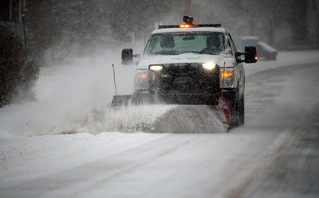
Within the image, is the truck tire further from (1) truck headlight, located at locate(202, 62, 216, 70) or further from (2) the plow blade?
(1) truck headlight, located at locate(202, 62, 216, 70)

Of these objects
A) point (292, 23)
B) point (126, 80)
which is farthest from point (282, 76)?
point (292, 23)

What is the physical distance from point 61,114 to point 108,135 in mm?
3716

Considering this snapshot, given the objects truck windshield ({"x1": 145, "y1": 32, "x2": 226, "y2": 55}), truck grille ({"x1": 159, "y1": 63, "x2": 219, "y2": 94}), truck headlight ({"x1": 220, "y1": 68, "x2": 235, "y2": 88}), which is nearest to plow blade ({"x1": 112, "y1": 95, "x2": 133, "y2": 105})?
truck grille ({"x1": 159, "y1": 63, "x2": 219, "y2": 94})

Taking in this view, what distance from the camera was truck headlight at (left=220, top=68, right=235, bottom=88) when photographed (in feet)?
36.4

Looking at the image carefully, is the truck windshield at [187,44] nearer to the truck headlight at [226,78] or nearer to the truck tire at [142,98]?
the truck headlight at [226,78]

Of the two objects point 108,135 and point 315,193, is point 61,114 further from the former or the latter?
point 315,193

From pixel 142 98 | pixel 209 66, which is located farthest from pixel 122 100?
pixel 209 66

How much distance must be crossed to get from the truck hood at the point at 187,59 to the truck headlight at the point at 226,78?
0.10 m

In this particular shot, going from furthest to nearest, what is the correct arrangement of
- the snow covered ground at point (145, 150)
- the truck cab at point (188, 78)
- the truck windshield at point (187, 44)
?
the truck windshield at point (187, 44) → the truck cab at point (188, 78) → the snow covered ground at point (145, 150)

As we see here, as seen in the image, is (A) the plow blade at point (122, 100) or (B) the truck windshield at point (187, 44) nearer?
(A) the plow blade at point (122, 100)

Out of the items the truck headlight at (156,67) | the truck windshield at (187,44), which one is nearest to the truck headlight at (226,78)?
the truck windshield at (187,44)

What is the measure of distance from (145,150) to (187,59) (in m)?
2.57

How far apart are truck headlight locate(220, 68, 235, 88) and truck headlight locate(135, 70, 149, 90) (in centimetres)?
124

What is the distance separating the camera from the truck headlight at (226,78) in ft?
36.4
